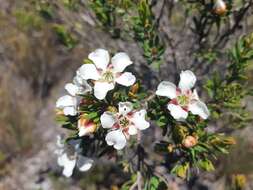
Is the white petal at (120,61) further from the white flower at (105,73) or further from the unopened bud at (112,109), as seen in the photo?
the unopened bud at (112,109)

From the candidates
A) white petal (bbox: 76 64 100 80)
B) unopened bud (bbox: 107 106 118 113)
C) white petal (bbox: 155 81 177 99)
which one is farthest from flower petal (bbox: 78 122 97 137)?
white petal (bbox: 155 81 177 99)

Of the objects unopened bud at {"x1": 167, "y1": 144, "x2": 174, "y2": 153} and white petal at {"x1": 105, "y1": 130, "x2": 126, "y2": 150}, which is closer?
white petal at {"x1": 105, "y1": 130, "x2": 126, "y2": 150}

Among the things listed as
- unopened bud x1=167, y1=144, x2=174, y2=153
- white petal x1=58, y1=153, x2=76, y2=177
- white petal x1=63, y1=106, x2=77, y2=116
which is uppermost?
white petal x1=63, y1=106, x2=77, y2=116

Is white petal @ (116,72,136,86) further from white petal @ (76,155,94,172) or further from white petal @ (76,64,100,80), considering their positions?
white petal @ (76,155,94,172)

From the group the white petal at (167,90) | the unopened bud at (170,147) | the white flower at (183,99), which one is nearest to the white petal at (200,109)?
the white flower at (183,99)

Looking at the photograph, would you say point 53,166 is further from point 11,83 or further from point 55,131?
point 11,83
